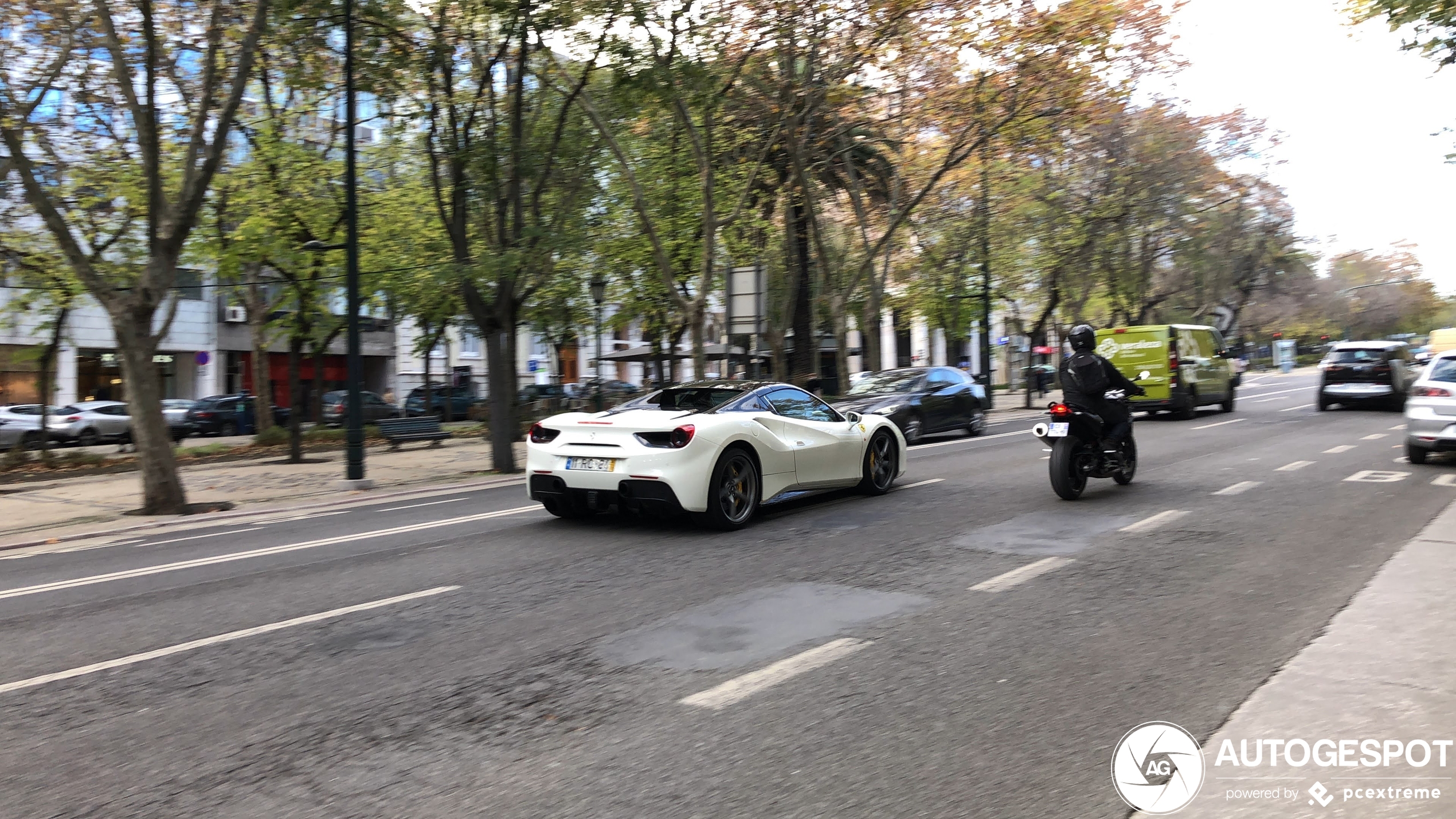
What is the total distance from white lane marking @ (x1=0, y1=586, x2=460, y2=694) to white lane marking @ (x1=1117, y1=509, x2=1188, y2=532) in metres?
5.57

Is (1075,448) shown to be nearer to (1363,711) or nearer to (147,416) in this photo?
(1363,711)

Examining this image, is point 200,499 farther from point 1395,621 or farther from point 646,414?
point 1395,621

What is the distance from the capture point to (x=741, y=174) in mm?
29094

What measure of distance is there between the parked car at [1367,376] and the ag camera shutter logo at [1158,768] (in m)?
24.8

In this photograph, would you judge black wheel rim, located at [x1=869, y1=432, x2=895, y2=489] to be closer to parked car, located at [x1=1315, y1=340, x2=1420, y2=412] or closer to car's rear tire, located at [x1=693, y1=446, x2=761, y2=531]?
car's rear tire, located at [x1=693, y1=446, x2=761, y2=531]

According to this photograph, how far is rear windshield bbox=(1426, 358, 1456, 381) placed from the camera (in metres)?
13.3

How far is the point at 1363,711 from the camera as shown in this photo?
14.2ft

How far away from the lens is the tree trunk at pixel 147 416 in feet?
44.6

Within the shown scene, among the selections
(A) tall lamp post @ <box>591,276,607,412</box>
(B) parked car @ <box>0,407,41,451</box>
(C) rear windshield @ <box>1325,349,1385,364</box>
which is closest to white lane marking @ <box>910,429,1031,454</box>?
(C) rear windshield @ <box>1325,349,1385,364</box>

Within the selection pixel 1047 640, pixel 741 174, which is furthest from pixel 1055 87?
pixel 1047 640

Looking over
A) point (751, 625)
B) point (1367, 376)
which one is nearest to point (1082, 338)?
point (751, 625)

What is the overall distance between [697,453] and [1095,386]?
14.8ft

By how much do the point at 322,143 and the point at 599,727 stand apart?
23.6m

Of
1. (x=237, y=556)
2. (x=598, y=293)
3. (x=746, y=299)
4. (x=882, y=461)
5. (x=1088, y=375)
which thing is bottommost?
(x=237, y=556)
